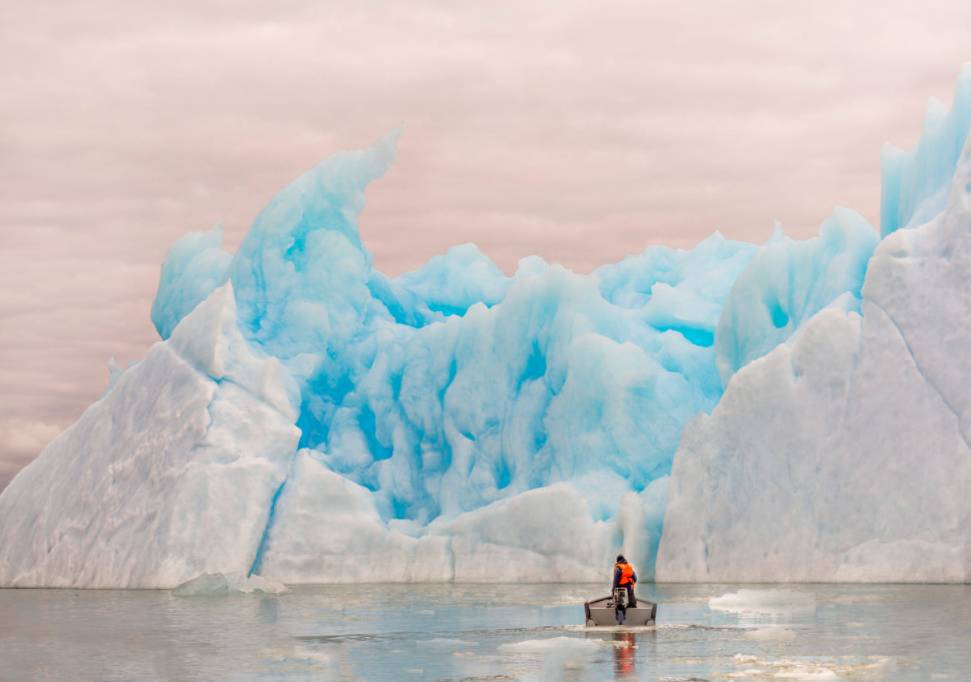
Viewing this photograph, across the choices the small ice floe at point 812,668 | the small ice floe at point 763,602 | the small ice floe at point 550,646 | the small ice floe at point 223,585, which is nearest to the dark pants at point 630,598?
the small ice floe at point 550,646

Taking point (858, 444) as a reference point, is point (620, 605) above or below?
below

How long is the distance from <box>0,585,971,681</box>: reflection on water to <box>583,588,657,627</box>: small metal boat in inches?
9.3

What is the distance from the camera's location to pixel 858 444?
3416cm

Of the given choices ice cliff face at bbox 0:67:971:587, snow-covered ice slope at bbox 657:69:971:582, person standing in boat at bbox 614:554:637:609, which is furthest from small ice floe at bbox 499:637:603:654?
ice cliff face at bbox 0:67:971:587

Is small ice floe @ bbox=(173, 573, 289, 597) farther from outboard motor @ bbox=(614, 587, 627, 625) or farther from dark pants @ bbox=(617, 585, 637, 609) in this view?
outboard motor @ bbox=(614, 587, 627, 625)

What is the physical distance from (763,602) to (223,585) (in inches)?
586

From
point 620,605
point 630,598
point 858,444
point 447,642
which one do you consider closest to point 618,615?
point 620,605

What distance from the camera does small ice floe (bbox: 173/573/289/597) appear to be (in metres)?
35.5

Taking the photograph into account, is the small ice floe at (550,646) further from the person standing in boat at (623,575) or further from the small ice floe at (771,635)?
the small ice floe at (771,635)

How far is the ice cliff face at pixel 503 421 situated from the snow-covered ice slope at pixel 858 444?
0.23 feet

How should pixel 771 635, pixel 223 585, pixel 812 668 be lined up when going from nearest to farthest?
pixel 812 668
pixel 771 635
pixel 223 585

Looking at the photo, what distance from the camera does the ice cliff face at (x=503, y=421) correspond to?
34.3m

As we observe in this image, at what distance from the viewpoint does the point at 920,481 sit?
1299 inches

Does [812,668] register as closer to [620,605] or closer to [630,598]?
[620,605]
